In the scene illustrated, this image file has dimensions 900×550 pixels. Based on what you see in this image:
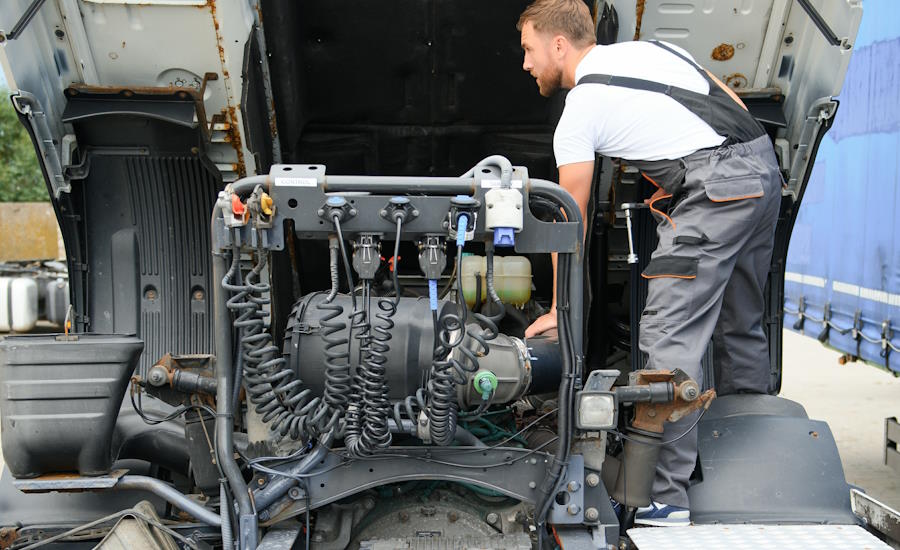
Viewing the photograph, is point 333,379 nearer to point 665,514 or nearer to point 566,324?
point 566,324

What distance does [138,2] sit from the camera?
9.45 ft

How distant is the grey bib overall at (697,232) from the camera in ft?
8.82

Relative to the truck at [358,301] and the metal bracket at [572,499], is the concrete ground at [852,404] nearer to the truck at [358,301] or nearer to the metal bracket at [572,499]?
the truck at [358,301]

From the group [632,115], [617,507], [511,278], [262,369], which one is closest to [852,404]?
[511,278]

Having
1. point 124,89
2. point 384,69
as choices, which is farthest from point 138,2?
point 384,69

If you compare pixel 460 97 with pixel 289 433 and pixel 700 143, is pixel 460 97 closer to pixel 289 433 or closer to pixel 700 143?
pixel 700 143

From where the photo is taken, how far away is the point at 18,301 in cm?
982

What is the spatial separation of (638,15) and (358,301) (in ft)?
5.25

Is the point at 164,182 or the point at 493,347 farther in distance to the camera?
the point at 164,182

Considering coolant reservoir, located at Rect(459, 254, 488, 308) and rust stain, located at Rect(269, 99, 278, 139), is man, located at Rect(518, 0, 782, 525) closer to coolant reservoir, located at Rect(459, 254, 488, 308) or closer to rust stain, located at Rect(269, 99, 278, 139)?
coolant reservoir, located at Rect(459, 254, 488, 308)

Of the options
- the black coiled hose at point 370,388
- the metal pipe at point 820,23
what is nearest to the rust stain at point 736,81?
the metal pipe at point 820,23

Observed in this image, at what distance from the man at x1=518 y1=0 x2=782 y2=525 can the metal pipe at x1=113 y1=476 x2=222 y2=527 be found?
3.97 feet

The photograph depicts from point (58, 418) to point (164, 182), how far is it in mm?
1387

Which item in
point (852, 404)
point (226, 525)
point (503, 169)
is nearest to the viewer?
point (503, 169)
